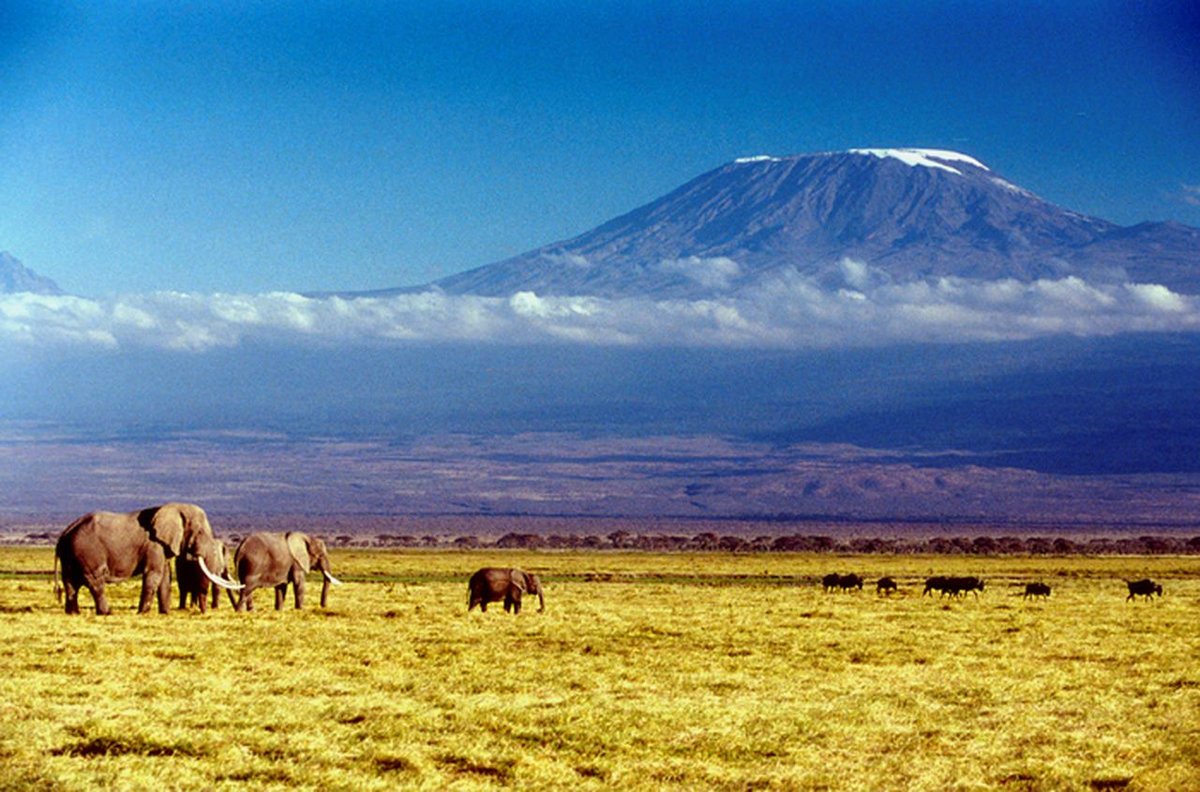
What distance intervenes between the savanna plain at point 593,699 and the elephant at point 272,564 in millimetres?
696

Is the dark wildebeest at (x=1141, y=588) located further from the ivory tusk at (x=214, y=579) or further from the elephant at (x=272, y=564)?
the ivory tusk at (x=214, y=579)

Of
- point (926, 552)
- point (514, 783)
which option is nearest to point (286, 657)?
point (514, 783)

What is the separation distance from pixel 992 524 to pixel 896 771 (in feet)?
533

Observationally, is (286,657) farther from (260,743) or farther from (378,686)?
(260,743)

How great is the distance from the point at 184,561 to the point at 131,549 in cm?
158

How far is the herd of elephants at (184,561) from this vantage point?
29.0 meters

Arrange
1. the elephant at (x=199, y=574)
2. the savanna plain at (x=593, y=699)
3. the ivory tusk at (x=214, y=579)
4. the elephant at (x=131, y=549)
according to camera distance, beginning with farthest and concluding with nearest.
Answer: the elephant at (x=199, y=574), the ivory tusk at (x=214, y=579), the elephant at (x=131, y=549), the savanna plain at (x=593, y=699)

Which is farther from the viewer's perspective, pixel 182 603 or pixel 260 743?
pixel 182 603

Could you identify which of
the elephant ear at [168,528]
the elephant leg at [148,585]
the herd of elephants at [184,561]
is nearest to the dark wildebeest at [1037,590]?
the herd of elephants at [184,561]

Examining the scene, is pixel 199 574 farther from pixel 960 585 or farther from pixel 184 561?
pixel 960 585

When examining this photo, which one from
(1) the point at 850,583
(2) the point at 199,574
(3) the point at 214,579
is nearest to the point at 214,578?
(3) the point at 214,579

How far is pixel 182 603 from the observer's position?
1240 inches

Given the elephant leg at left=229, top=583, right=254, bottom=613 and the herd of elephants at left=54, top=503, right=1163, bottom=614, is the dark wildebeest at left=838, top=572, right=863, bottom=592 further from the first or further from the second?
the elephant leg at left=229, top=583, right=254, bottom=613

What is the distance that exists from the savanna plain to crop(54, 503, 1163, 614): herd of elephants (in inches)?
23.4
